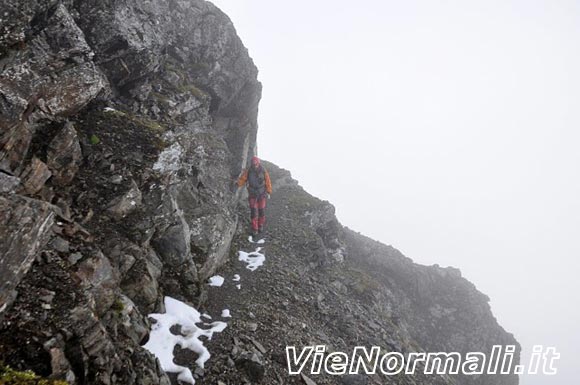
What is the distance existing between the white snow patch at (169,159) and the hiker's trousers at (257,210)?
8758mm

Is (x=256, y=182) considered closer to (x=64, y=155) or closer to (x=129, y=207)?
(x=129, y=207)

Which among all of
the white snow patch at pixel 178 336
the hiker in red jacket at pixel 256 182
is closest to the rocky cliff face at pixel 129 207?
the white snow patch at pixel 178 336

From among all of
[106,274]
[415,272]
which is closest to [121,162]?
[106,274]

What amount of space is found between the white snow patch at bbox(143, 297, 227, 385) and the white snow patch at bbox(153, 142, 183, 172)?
5.53 m

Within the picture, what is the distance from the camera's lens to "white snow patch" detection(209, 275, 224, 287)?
1675 centimetres

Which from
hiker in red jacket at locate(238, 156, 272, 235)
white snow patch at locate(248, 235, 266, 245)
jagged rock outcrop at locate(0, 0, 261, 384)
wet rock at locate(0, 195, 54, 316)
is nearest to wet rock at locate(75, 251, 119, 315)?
jagged rock outcrop at locate(0, 0, 261, 384)

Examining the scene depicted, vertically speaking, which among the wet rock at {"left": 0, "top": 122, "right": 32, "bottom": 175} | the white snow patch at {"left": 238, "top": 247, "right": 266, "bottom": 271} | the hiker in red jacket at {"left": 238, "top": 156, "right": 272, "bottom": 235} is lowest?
the wet rock at {"left": 0, "top": 122, "right": 32, "bottom": 175}

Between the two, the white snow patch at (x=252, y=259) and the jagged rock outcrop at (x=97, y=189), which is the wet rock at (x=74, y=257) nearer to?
the jagged rock outcrop at (x=97, y=189)

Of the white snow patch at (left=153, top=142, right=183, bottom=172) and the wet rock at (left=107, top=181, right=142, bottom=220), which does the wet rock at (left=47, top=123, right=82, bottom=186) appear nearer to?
the wet rock at (left=107, top=181, right=142, bottom=220)

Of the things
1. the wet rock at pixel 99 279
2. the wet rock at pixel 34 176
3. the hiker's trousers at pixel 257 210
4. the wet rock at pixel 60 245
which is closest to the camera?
the wet rock at pixel 60 245

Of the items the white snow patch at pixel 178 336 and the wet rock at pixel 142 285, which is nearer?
the white snow patch at pixel 178 336

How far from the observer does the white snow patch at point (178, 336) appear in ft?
35.7

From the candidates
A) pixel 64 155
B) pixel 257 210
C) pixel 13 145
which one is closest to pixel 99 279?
pixel 13 145

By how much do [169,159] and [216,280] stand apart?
6.30 metres
